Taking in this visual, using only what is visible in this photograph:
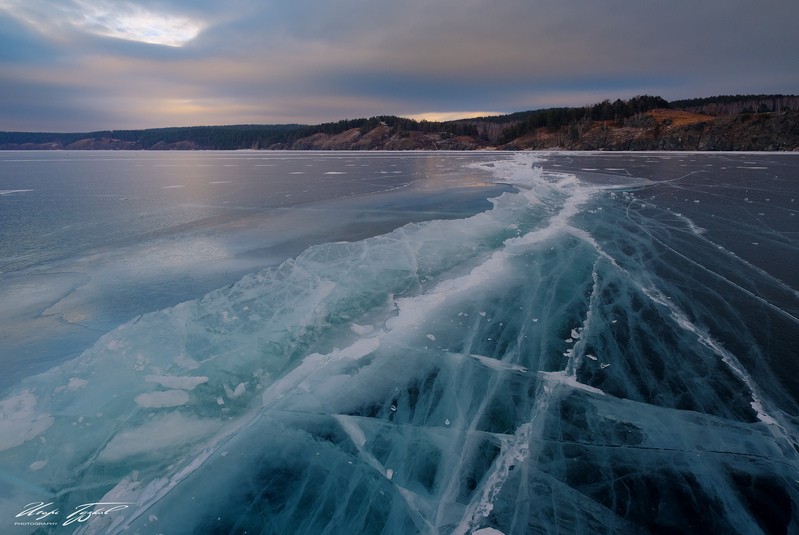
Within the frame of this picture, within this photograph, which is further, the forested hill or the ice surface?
the forested hill

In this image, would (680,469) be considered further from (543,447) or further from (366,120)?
(366,120)

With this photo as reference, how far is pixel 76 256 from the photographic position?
236 inches

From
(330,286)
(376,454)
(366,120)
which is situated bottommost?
(376,454)

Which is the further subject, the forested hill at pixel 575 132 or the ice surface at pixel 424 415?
the forested hill at pixel 575 132

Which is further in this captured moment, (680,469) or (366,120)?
(366,120)

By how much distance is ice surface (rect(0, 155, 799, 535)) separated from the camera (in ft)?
6.40

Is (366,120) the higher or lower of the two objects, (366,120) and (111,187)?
the higher

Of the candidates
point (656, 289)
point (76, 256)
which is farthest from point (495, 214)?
point (76, 256)

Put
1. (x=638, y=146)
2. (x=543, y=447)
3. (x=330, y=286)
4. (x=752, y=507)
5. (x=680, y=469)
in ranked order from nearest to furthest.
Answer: (x=752, y=507)
(x=680, y=469)
(x=543, y=447)
(x=330, y=286)
(x=638, y=146)

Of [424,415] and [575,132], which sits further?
[575,132]

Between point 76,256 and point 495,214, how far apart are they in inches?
302

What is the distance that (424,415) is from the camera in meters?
2.60

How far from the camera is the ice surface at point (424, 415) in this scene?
1.95 meters

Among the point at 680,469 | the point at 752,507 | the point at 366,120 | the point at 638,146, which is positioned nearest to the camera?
the point at 752,507
